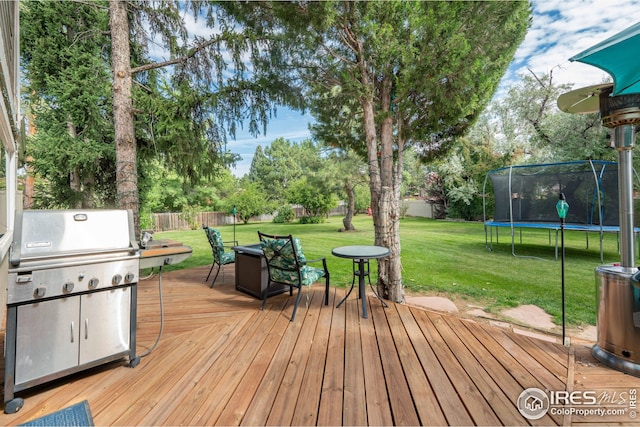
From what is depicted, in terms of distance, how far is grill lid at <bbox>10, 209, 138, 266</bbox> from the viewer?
5.44ft

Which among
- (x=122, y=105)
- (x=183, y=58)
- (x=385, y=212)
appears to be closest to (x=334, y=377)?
(x=385, y=212)

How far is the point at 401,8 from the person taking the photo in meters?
3.24

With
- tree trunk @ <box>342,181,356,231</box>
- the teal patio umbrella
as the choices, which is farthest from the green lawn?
tree trunk @ <box>342,181,356,231</box>

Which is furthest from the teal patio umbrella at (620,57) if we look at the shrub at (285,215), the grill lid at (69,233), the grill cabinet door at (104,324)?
the shrub at (285,215)

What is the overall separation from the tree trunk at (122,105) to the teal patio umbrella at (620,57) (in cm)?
533

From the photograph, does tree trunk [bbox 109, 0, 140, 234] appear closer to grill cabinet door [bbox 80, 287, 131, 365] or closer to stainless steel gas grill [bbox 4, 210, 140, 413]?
stainless steel gas grill [bbox 4, 210, 140, 413]

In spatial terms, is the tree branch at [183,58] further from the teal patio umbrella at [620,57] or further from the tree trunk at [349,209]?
the tree trunk at [349,209]

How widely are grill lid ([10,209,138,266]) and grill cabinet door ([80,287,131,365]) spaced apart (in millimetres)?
306

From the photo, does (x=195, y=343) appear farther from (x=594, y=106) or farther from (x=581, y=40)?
(x=581, y=40)

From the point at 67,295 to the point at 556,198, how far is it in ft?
32.6

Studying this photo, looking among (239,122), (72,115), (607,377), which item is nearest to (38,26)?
(72,115)

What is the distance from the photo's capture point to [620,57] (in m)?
1.67

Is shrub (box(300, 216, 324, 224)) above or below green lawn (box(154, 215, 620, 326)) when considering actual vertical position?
above

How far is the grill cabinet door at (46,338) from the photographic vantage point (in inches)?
63.5
